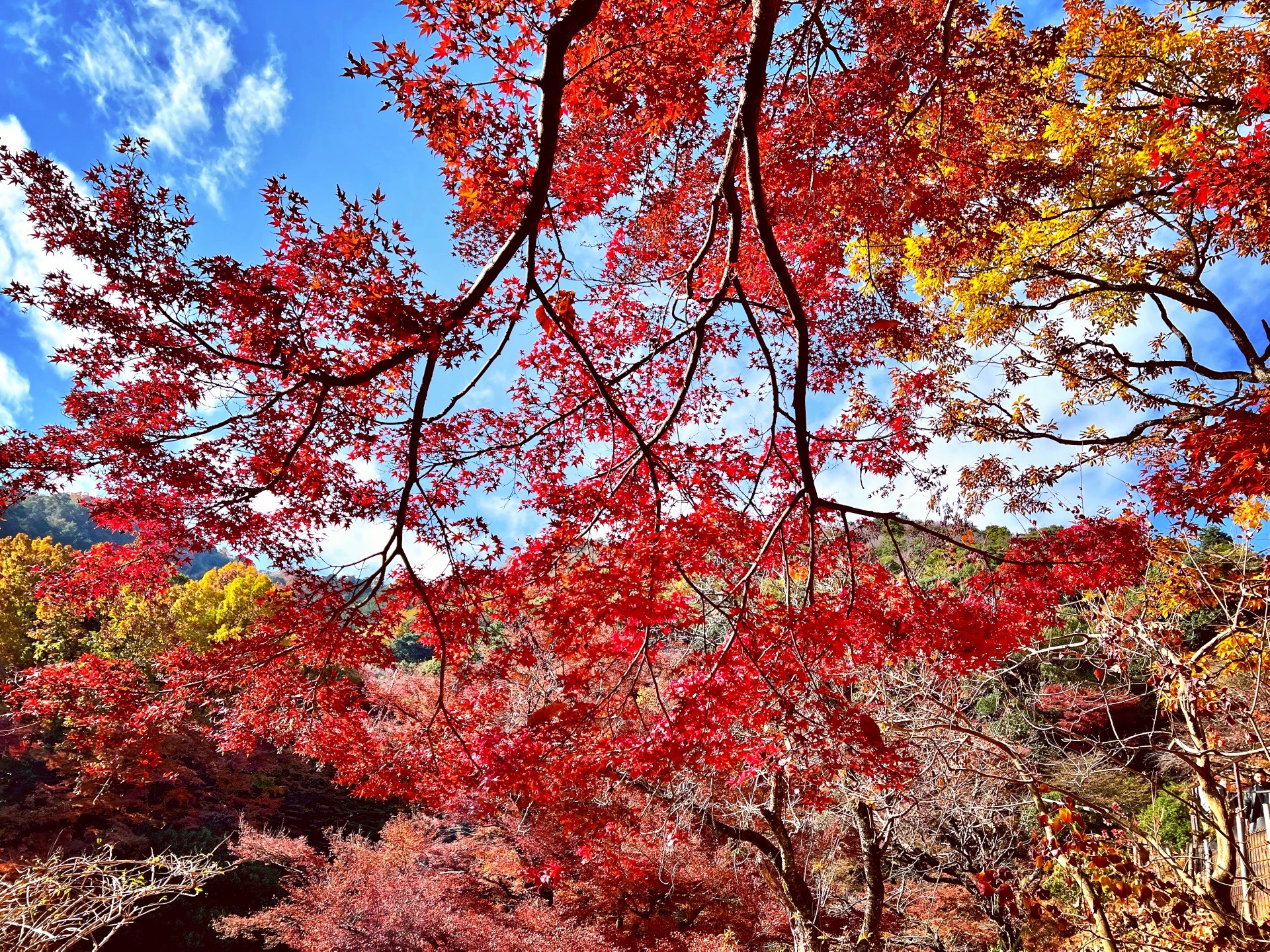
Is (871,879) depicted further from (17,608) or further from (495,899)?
(17,608)

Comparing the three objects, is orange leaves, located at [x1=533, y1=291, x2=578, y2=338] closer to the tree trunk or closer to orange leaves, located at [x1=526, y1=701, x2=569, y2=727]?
orange leaves, located at [x1=526, y1=701, x2=569, y2=727]

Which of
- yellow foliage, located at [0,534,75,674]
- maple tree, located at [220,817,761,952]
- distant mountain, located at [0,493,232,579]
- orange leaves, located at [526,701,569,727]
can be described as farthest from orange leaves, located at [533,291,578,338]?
distant mountain, located at [0,493,232,579]

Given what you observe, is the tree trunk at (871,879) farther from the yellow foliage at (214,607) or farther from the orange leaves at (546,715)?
the yellow foliage at (214,607)

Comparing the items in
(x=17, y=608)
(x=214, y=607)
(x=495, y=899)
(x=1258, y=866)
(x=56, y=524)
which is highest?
(x=56, y=524)

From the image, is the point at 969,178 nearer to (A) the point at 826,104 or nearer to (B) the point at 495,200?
(A) the point at 826,104

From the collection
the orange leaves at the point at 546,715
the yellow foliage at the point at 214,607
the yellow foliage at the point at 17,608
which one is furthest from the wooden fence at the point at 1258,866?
the yellow foliage at the point at 17,608

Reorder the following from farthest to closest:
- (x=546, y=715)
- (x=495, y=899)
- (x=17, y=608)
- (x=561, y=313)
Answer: (x=17, y=608) → (x=495, y=899) → (x=546, y=715) → (x=561, y=313)

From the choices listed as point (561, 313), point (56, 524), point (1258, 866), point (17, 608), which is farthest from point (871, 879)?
point (56, 524)

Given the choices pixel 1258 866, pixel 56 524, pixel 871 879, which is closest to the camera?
pixel 871 879

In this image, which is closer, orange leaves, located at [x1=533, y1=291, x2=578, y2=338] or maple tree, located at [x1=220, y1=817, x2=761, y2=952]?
orange leaves, located at [x1=533, y1=291, x2=578, y2=338]

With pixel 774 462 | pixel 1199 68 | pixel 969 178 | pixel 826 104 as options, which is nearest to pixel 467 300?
pixel 774 462

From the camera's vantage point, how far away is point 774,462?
5211 mm

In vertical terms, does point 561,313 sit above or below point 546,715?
above

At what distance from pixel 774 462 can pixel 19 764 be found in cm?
1673
